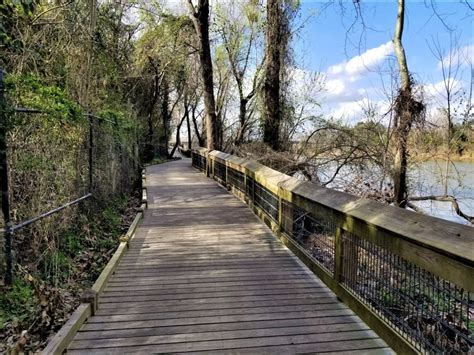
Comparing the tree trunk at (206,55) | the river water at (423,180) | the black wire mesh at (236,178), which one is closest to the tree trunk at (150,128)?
the tree trunk at (206,55)

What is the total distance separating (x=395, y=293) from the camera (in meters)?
3.00

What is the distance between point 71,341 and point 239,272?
1.90 metres

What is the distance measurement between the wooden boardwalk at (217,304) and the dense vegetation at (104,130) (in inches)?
22.2

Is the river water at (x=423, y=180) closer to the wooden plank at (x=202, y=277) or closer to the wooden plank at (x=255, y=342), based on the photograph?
the wooden plank at (x=202, y=277)

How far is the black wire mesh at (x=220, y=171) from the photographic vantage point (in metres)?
11.4

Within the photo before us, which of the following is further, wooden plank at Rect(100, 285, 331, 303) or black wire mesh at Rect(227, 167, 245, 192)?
black wire mesh at Rect(227, 167, 245, 192)

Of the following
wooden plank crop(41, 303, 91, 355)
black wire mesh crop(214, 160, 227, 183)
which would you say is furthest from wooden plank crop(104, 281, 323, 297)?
black wire mesh crop(214, 160, 227, 183)

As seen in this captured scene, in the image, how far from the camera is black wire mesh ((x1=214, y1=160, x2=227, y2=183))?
37.3 feet

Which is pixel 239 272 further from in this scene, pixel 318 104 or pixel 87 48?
pixel 318 104

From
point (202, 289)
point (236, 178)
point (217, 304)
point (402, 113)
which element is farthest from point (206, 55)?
point (217, 304)

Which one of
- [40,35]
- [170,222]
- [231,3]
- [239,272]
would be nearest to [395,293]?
[239,272]

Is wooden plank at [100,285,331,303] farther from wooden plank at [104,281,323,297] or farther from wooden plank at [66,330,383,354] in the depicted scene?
wooden plank at [66,330,383,354]

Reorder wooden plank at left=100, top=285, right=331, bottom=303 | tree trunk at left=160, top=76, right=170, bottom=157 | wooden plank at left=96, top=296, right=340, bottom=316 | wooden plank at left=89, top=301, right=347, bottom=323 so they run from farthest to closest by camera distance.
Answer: tree trunk at left=160, top=76, right=170, bottom=157
wooden plank at left=100, top=285, right=331, bottom=303
wooden plank at left=96, top=296, right=340, bottom=316
wooden plank at left=89, top=301, right=347, bottom=323

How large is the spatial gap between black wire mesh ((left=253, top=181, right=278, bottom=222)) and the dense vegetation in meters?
2.44
